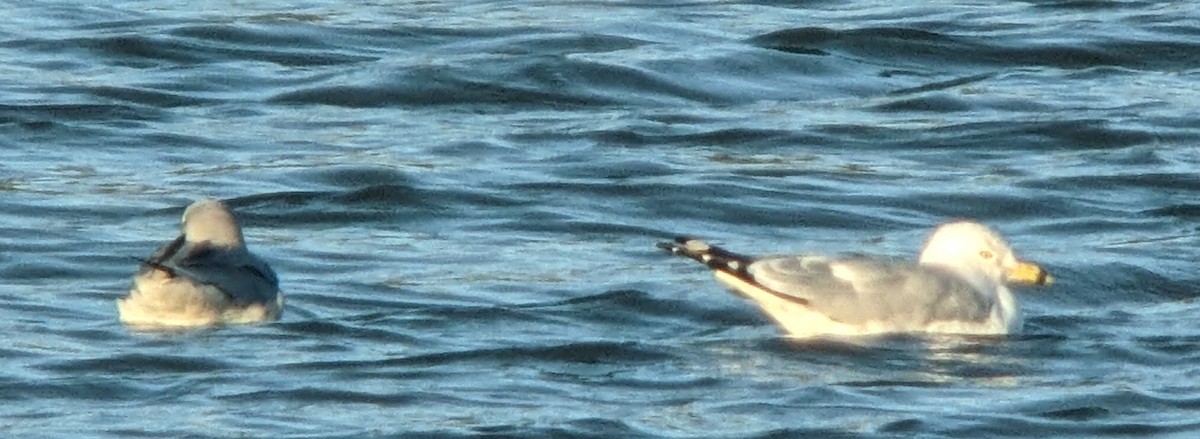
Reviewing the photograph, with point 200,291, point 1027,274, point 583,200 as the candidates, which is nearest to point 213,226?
point 200,291

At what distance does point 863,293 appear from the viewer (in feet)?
35.6

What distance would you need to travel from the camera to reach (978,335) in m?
11.1

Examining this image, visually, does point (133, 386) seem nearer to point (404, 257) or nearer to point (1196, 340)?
point (404, 257)

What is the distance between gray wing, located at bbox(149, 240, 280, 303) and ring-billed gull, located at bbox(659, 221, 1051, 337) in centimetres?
149

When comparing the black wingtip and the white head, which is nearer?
the black wingtip

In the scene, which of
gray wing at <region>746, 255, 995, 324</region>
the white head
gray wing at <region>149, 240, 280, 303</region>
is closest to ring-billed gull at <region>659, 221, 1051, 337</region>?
gray wing at <region>746, 255, 995, 324</region>

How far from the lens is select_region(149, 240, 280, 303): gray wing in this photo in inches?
437

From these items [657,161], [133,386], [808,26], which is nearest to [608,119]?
[657,161]

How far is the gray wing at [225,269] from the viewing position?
11109mm

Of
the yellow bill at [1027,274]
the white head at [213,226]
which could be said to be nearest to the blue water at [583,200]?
the yellow bill at [1027,274]

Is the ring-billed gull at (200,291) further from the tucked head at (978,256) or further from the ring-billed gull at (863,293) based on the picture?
the tucked head at (978,256)

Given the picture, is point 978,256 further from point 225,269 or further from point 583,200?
point 583,200

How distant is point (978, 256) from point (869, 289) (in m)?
0.67

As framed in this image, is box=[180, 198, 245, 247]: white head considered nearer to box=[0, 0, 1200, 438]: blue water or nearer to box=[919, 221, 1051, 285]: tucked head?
box=[0, 0, 1200, 438]: blue water
